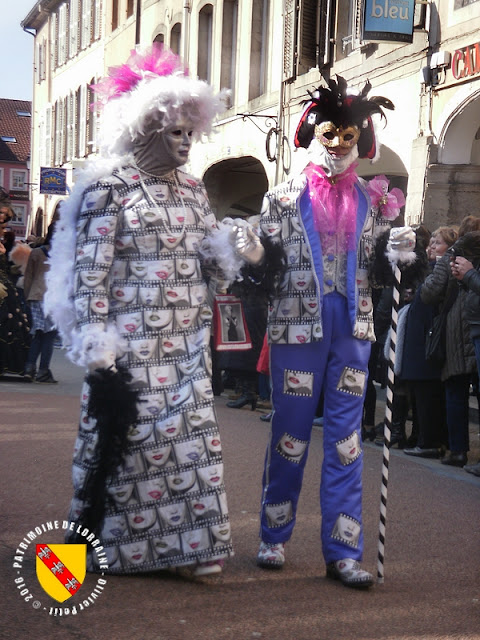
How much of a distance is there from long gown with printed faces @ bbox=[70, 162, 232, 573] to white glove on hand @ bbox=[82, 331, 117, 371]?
0.08 m

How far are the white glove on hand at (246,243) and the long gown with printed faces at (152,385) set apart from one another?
21 centimetres

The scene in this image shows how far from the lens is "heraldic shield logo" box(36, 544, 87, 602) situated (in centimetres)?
384

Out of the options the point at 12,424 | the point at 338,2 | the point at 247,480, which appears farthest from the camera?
the point at 338,2

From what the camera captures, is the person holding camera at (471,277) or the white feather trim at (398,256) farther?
the person holding camera at (471,277)

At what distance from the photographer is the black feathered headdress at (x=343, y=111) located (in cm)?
443

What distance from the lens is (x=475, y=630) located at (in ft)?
12.3

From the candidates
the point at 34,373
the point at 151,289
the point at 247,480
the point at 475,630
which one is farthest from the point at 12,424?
the point at 475,630

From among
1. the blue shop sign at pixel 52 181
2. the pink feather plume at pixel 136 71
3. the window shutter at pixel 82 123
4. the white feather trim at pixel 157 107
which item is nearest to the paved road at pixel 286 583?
the white feather trim at pixel 157 107

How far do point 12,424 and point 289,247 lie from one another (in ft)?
15.1

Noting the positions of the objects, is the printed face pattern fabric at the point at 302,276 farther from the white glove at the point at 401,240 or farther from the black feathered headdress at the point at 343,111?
the black feathered headdress at the point at 343,111

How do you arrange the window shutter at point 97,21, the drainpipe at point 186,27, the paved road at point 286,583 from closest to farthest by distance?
the paved road at point 286,583 < the drainpipe at point 186,27 < the window shutter at point 97,21

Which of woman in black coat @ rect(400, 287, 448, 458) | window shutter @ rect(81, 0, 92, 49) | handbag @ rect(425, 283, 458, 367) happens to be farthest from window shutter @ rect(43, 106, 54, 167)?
handbag @ rect(425, 283, 458, 367)

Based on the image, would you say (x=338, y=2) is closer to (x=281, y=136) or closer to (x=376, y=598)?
(x=281, y=136)

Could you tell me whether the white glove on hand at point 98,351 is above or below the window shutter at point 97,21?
below
